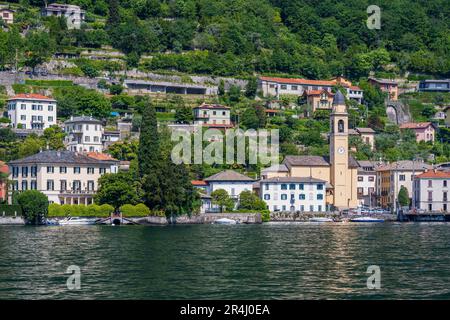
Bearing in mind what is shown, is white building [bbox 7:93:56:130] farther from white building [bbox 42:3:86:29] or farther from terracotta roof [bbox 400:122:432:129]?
terracotta roof [bbox 400:122:432:129]

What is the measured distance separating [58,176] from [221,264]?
163 feet

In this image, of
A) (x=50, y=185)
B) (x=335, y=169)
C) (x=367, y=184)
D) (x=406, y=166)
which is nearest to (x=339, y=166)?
(x=335, y=169)

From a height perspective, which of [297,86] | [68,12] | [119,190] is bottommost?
[119,190]

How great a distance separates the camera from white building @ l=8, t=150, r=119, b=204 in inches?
3654

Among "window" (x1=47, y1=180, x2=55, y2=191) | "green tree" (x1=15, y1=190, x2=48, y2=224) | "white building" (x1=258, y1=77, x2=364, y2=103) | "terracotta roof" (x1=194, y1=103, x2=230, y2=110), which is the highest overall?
"white building" (x1=258, y1=77, x2=364, y2=103)

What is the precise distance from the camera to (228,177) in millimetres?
100375

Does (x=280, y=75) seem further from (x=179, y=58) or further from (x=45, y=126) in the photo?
(x=45, y=126)

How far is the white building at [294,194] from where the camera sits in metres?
103

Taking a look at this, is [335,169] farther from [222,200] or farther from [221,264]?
[221,264]

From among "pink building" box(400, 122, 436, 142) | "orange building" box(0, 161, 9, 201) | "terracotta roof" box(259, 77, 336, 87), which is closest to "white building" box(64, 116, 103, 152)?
"orange building" box(0, 161, 9, 201)

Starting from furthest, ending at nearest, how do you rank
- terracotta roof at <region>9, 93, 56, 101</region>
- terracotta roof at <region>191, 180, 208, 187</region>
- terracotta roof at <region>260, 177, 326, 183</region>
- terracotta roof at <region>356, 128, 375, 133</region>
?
terracotta roof at <region>356, 128, 375, 133</region> → terracotta roof at <region>9, 93, 56, 101</region> → terracotta roof at <region>260, 177, 326, 183</region> → terracotta roof at <region>191, 180, 208, 187</region>

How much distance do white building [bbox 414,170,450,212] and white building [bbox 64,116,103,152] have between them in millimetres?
32504
